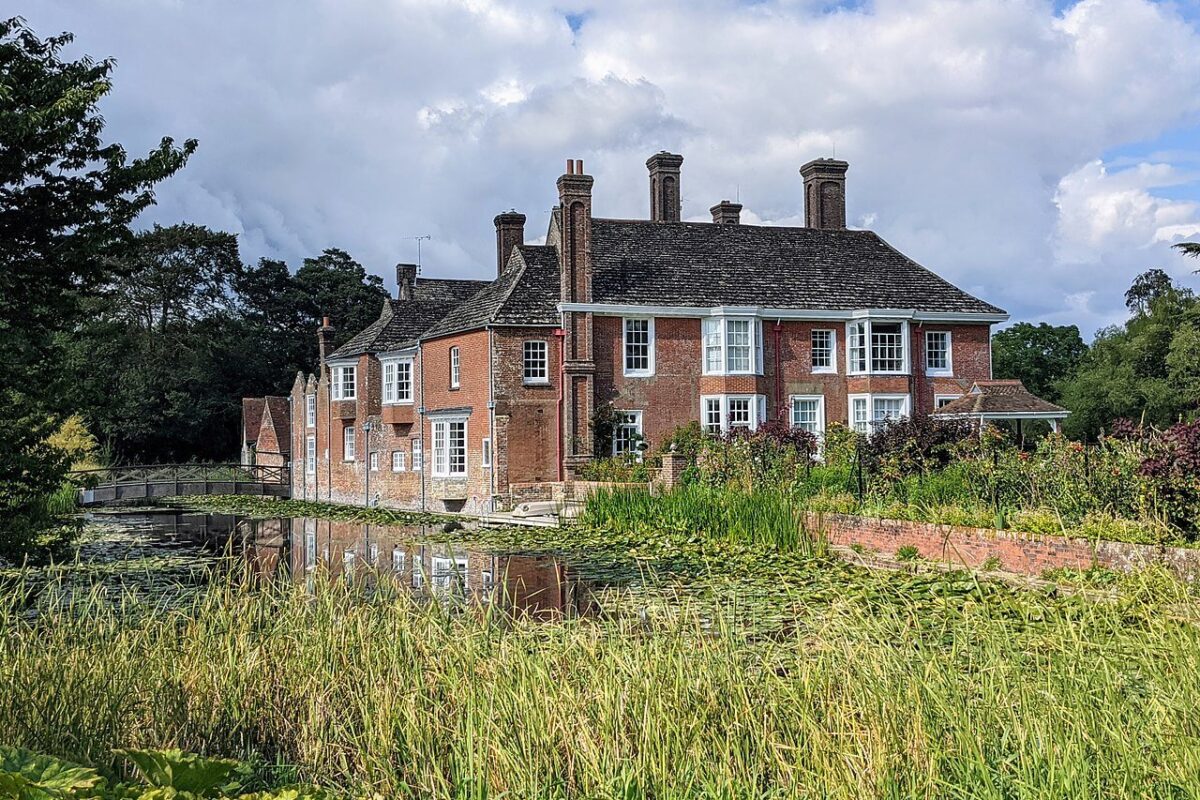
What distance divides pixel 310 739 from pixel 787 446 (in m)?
18.7

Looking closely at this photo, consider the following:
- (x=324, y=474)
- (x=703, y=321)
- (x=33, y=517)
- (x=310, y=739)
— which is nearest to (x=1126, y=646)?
(x=310, y=739)

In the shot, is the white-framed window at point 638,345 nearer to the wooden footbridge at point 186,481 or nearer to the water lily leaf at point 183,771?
the wooden footbridge at point 186,481

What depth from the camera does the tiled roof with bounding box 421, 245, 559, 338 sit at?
34188 millimetres

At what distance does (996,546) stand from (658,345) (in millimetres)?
21169

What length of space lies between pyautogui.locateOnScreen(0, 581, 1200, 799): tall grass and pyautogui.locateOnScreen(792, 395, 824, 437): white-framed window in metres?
29.0

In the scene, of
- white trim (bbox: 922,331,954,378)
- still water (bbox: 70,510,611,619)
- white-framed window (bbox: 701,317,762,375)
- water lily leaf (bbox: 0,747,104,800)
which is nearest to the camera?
water lily leaf (bbox: 0,747,104,800)

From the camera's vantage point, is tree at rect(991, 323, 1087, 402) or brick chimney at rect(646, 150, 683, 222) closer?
brick chimney at rect(646, 150, 683, 222)

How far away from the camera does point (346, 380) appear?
1708 inches

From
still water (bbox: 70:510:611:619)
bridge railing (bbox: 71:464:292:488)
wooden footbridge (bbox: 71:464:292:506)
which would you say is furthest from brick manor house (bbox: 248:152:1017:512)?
bridge railing (bbox: 71:464:292:488)

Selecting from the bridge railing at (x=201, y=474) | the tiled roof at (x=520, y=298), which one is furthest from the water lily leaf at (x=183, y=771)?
the bridge railing at (x=201, y=474)

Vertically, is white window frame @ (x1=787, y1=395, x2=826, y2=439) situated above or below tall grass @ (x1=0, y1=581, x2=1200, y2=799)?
above

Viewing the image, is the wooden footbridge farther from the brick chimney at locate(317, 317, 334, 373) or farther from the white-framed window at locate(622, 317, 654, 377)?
the white-framed window at locate(622, 317, 654, 377)

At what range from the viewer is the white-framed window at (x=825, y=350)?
3666 centimetres

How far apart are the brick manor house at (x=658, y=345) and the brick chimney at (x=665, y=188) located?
0.05 metres
